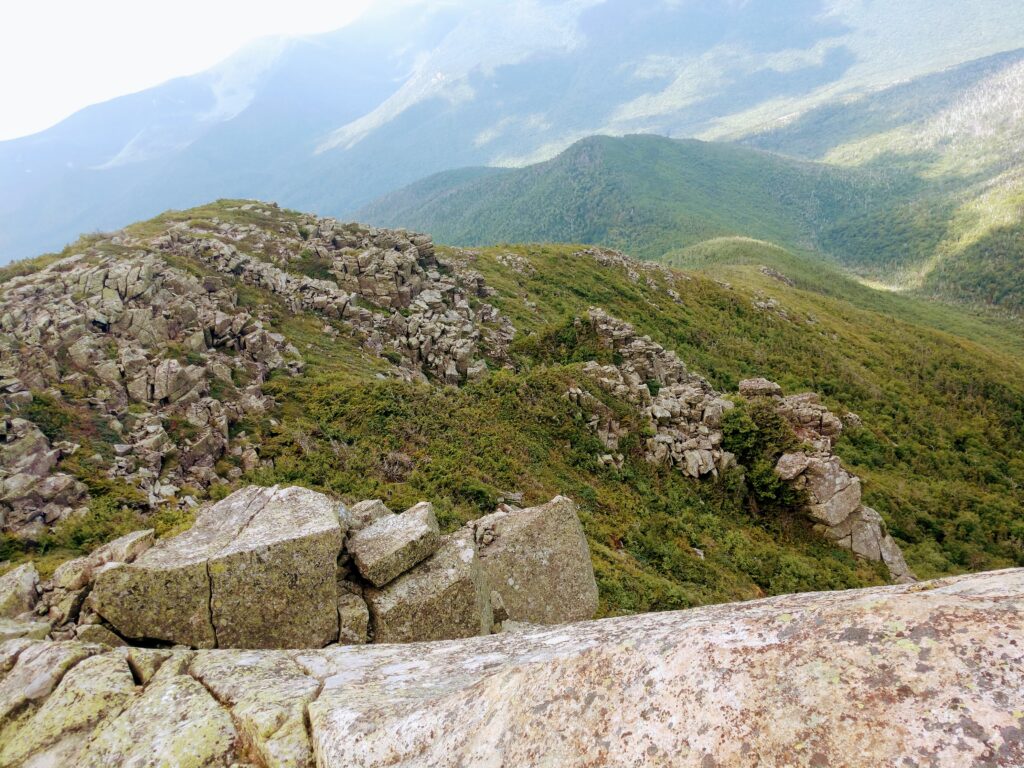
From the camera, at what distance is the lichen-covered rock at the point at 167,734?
190 inches

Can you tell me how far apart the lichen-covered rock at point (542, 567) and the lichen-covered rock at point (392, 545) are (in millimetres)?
2357

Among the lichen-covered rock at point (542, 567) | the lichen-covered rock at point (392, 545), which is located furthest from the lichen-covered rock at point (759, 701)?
the lichen-covered rock at point (542, 567)

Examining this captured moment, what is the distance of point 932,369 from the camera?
47969 millimetres

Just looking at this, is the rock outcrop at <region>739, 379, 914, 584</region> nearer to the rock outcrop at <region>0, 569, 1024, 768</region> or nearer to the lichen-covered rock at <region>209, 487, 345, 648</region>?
the rock outcrop at <region>0, 569, 1024, 768</region>

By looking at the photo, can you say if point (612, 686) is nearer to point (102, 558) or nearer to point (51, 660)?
point (51, 660)

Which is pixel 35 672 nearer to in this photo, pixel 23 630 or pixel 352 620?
pixel 23 630

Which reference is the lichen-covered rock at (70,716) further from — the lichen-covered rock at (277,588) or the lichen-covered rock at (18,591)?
the lichen-covered rock at (18,591)


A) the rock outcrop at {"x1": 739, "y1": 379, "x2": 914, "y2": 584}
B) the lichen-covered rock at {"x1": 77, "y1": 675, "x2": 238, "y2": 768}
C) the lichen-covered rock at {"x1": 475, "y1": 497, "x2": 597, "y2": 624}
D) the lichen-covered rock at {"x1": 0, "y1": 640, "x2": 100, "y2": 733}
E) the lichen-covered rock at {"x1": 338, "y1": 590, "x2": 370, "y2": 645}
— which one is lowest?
the rock outcrop at {"x1": 739, "y1": 379, "x2": 914, "y2": 584}

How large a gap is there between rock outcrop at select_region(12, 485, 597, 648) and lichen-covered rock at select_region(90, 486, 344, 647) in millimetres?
16

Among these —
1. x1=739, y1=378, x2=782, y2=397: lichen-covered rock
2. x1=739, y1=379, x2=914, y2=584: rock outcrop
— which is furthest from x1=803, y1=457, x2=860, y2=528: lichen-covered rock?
x1=739, y1=378, x2=782, y2=397: lichen-covered rock

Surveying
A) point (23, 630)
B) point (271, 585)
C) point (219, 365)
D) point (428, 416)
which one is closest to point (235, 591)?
point (271, 585)

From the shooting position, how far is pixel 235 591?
7.75m

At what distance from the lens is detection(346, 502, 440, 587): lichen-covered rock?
28.6ft

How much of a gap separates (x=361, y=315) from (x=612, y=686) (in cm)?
3516
